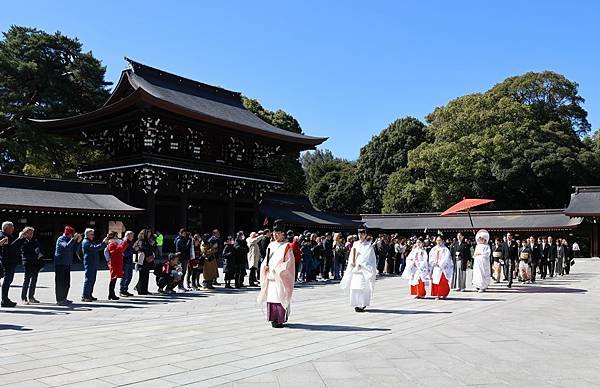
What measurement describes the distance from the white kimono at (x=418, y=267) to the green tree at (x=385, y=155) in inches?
1481

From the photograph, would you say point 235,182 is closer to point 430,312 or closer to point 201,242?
point 201,242

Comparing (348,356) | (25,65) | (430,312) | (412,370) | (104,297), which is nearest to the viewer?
(412,370)

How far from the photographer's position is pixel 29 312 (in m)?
9.74

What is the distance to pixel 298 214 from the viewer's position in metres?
35.5

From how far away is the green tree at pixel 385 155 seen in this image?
51562mm

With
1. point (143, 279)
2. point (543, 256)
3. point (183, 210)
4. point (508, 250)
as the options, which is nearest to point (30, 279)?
point (143, 279)

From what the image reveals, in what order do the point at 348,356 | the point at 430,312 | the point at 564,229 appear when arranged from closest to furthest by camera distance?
1. the point at 348,356
2. the point at 430,312
3. the point at 564,229

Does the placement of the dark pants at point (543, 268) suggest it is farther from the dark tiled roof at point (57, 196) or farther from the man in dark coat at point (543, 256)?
the dark tiled roof at point (57, 196)

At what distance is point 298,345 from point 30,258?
6.48 m

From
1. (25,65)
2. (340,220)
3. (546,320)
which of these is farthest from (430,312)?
(25,65)

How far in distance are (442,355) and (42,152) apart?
32.5 meters

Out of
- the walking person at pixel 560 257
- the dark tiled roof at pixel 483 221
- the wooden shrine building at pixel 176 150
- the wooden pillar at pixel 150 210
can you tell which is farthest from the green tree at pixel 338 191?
the wooden pillar at pixel 150 210

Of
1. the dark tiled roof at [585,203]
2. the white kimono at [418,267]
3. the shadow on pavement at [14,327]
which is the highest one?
the dark tiled roof at [585,203]

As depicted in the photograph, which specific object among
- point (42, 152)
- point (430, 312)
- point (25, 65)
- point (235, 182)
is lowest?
point (430, 312)
